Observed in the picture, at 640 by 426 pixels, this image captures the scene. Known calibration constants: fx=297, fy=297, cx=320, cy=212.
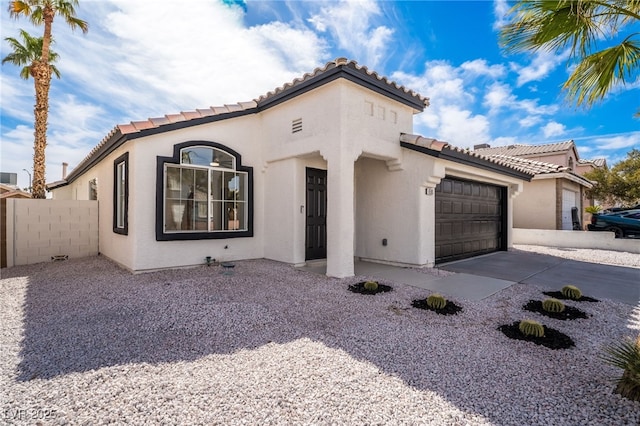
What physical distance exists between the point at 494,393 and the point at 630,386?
1059 millimetres

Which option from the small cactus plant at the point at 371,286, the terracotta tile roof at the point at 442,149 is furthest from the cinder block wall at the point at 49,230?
the terracotta tile roof at the point at 442,149

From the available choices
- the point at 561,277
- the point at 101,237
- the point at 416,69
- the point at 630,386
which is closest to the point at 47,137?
the point at 101,237

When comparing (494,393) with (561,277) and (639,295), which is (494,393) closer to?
(639,295)

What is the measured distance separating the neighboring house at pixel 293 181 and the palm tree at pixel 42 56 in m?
4.22

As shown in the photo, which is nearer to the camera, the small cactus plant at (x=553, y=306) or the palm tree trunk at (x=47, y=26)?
the small cactus plant at (x=553, y=306)

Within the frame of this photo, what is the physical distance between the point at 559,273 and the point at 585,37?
6.24 m

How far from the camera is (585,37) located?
3.84 meters

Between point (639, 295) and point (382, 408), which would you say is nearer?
point (382, 408)

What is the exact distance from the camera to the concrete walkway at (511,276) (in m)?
6.05

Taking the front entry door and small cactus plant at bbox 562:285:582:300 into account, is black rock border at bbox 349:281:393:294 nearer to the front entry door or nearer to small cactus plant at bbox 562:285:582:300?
the front entry door

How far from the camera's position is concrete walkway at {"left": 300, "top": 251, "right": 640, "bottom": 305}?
6.05 m

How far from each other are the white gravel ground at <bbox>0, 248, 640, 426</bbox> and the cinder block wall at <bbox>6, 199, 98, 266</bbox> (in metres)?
4.28

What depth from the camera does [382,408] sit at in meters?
2.43

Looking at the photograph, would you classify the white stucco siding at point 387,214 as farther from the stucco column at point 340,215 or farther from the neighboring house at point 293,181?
the stucco column at point 340,215
